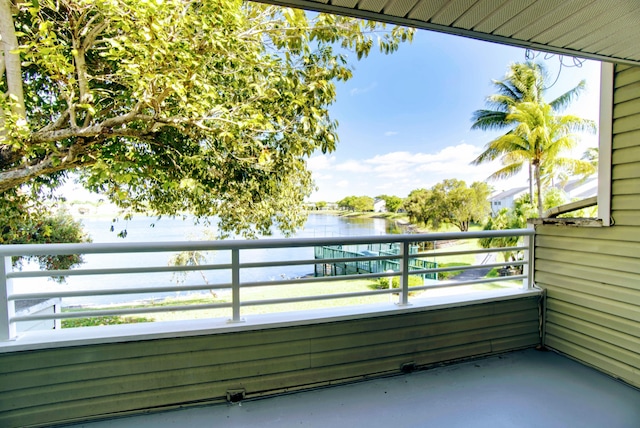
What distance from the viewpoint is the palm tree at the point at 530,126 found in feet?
38.1

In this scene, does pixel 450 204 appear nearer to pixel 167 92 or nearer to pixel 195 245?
pixel 167 92

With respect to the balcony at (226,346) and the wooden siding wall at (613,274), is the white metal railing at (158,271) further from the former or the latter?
the wooden siding wall at (613,274)

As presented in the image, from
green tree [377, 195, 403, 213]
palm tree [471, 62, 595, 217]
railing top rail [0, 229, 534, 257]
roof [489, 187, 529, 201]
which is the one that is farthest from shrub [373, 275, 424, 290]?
roof [489, 187, 529, 201]

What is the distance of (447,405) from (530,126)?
536 inches

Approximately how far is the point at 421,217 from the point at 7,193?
21.3m

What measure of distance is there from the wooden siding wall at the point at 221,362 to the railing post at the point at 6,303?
109 millimetres

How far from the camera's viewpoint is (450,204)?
69.1ft

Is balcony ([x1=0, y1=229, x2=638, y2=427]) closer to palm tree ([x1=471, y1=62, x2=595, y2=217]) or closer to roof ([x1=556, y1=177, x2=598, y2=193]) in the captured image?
palm tree ([x1=471, y1=62, x2=595, y2=217])

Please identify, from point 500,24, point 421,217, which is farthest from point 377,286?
point 421,217

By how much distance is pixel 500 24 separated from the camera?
4.49ft

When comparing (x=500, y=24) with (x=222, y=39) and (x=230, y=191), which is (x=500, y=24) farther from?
(x=230, y=191)

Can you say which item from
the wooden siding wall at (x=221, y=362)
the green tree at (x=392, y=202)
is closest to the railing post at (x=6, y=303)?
the wooden siding wall at (x=221, y=362)

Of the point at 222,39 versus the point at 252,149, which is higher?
the point at 222,39

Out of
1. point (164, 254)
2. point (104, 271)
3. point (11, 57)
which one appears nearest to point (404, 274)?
point (104, 271)
